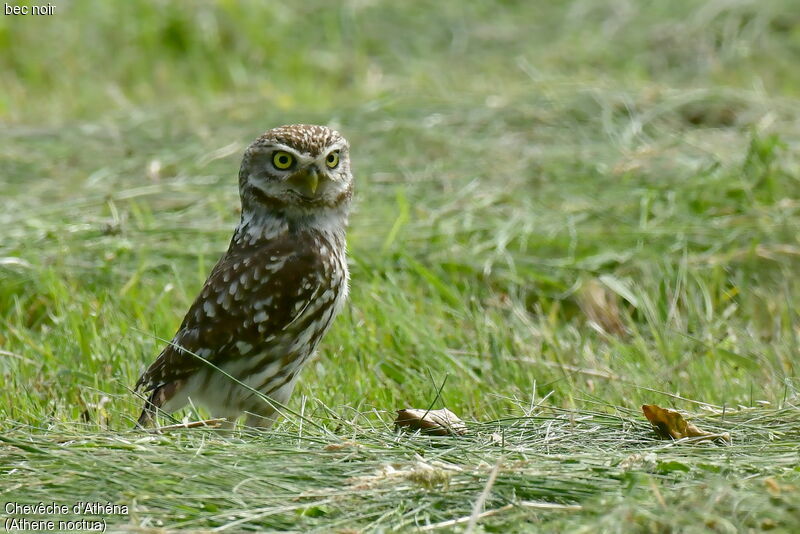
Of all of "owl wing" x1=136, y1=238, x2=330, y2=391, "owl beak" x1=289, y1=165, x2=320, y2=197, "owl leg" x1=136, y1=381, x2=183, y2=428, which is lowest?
"owl leg" x1=136, y1=381, x2=183, y2=428

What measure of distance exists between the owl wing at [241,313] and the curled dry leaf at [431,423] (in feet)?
2.69

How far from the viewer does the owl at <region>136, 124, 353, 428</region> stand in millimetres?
4684

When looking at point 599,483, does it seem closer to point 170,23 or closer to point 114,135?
point 114,135

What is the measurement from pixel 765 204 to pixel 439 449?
366cm

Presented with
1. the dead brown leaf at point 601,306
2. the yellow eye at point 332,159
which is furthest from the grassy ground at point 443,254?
the yellow eye at point 332,159

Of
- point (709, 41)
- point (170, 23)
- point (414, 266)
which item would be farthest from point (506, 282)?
point (170, 23)

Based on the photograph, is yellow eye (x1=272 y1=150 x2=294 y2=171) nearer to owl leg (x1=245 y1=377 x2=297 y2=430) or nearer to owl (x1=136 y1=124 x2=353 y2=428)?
owl (x1=136 y1=124 x2=353 y2=428)

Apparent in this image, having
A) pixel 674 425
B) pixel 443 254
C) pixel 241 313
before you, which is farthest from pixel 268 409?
pixel 443 254

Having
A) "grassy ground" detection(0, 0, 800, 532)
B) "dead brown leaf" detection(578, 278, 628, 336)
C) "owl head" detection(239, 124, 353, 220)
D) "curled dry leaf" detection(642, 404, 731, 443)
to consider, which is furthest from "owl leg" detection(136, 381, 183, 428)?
"dead brown leaf" detection(578, 278, 628, 336)

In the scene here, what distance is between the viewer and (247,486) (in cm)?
337

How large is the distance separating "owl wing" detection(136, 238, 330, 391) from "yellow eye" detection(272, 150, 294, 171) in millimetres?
374

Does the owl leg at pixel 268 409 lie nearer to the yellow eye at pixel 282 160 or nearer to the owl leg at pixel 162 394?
the owl leg at pixel 162 394

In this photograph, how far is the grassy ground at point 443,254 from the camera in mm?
3346

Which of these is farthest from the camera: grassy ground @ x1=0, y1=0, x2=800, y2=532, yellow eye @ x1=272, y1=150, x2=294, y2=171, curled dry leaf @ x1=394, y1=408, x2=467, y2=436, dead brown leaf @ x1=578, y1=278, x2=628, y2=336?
dead brown leaf @ x1=578, y1=278, x2=628, y2=336
